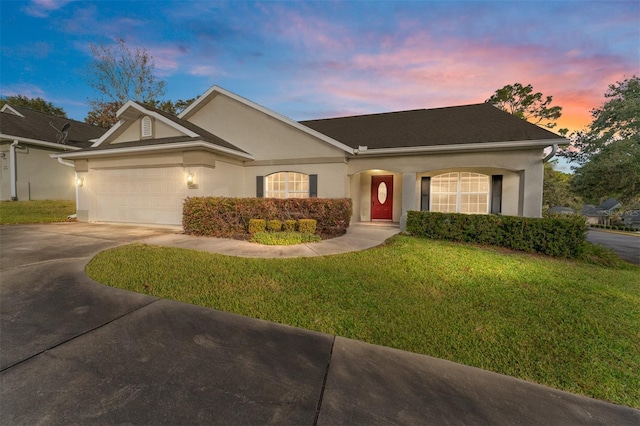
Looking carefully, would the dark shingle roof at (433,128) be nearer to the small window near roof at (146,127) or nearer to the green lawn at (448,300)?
the green lawn at (448,300)

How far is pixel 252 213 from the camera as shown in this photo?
29.9 ft

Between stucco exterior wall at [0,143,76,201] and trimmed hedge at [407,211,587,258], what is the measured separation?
70.2ft

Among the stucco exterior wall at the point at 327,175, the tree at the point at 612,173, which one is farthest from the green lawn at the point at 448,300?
the tree at the point at 612,173

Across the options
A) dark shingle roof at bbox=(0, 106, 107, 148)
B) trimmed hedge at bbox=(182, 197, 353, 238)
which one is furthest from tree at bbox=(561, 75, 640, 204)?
dark shingle roof at bbox=(0, 106, 107, 148)

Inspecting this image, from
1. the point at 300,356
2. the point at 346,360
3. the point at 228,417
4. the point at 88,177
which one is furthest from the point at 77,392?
the point at 88,177

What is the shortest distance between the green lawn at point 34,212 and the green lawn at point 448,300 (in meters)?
9.12

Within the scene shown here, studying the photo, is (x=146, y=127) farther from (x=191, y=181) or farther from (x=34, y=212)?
(x=34, y=212)

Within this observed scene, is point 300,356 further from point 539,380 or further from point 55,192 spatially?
point 55,192

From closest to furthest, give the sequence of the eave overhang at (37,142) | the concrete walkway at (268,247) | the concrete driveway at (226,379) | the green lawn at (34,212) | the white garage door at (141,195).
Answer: the concrete driveway at (226,379)
the concrete walkway at (268,247)
the white garage door at (141,195)
the green lawn at (34,212)
the eave overhang at (37,142)

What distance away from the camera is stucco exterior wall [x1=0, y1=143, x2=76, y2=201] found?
14805 mm

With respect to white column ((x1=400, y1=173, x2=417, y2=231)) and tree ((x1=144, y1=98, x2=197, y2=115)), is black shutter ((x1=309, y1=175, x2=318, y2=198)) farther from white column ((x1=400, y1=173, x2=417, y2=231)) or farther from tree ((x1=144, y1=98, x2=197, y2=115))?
tree ((x1=144, y1=98, x2=197, y2=115))

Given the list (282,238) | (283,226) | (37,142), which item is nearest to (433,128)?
(283,226)

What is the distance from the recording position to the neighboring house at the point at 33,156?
14.7 m

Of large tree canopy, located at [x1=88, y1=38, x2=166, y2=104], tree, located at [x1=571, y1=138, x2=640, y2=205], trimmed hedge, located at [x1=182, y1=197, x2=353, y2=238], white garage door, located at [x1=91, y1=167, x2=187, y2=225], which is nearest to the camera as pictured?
trimmed hedge, located at [x1=182, y1=197, x2=353, y2=238]
